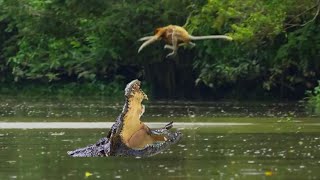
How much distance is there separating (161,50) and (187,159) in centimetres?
3262

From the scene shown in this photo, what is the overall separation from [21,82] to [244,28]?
2914 centimetres

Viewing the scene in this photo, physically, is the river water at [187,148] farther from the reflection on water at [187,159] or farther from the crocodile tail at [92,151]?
the crocodile tail at [92,151]

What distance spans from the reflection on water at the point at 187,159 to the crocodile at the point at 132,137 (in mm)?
189

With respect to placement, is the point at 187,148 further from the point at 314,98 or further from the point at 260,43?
the point at 314,98

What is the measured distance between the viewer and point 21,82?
214 ft

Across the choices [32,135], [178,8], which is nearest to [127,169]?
[32,135]

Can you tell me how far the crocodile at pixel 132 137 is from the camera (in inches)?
747

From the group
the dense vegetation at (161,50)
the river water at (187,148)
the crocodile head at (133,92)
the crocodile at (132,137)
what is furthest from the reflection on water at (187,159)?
the dense vegetation at (161,50)

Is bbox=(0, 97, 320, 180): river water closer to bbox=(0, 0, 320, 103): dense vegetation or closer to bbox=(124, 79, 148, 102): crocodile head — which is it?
bbox=(124, 79, 148, 102): crocodile head

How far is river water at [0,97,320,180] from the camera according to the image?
16.8m

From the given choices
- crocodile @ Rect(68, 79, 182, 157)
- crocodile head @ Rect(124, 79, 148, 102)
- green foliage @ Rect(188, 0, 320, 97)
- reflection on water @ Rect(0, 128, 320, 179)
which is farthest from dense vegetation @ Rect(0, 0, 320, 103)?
crocodile head @ Rect(124, 79, 148, 102)

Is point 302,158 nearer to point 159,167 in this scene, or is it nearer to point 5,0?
point 159,167

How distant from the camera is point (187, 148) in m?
21.6

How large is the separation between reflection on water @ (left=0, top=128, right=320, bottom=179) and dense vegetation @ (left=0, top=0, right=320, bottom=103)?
1631 cm
